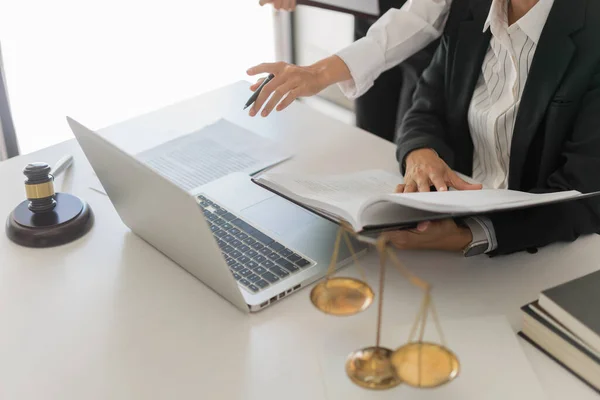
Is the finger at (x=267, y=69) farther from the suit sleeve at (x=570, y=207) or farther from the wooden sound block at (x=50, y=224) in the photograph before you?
the suit sleeve at (x=570, y=207)

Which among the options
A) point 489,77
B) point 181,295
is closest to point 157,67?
point 489,77

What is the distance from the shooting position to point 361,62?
154 cm

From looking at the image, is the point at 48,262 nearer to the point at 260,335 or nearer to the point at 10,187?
the point at 10,187

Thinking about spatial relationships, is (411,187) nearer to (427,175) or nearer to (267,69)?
(427,175)

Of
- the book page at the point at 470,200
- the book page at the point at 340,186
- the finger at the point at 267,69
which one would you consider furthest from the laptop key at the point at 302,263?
the finger at the point at 267,69

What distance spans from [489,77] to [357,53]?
0.30 meters

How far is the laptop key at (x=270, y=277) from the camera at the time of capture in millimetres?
1087

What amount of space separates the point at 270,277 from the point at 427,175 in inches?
15.3

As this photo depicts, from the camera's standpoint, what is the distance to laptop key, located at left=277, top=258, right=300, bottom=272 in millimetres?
1113

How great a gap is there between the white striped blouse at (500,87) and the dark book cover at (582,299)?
526 millimetres

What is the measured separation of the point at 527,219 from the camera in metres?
1.13

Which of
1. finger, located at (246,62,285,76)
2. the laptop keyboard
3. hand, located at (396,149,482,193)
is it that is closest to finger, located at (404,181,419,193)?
hand, located at (396,149,482,193)

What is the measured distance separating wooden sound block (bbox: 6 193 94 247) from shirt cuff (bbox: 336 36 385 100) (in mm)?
644

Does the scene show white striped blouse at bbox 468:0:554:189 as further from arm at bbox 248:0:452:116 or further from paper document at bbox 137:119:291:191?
paper document at bbox 137:119:291:191
